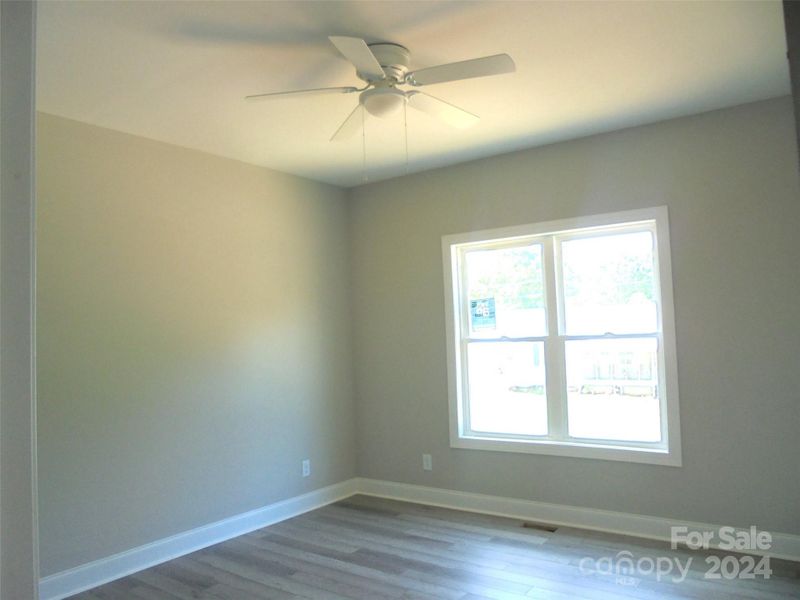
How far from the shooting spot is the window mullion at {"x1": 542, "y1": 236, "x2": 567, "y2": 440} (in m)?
4.07

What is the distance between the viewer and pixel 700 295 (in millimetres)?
3525

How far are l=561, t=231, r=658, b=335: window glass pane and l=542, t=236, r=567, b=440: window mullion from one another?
0.08 m

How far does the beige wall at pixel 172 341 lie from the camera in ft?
10.3

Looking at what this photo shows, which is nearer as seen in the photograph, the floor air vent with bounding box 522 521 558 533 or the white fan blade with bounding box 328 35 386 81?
the white fan blade with bounding box 328 35 386 81

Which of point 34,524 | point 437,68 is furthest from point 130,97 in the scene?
point 34,524

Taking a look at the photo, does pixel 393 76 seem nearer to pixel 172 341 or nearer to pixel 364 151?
pixel 364 151

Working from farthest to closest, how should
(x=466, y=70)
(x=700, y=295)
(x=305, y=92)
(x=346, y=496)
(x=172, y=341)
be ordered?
(x=346, y=496)
(x=172, y=341)
(x=700, y=295)
(x=305, y=92)
(x=466, y=70)

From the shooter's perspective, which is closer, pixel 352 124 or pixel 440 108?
pixel 440 108

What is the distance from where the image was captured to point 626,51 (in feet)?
8.77

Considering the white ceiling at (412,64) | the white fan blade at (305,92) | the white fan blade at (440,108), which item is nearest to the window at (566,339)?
the white ceiling at (412,64)

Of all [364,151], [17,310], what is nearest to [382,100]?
[364,151]

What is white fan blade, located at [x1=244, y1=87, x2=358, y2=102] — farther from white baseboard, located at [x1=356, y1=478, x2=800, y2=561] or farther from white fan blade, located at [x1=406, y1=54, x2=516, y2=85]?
white baseboard, located at [x1=356, y1=478, x2=800, y2=561]

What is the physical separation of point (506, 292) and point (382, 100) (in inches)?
85.4

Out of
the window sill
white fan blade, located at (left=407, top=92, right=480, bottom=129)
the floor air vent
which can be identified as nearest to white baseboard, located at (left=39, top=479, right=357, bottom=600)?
the window sill
